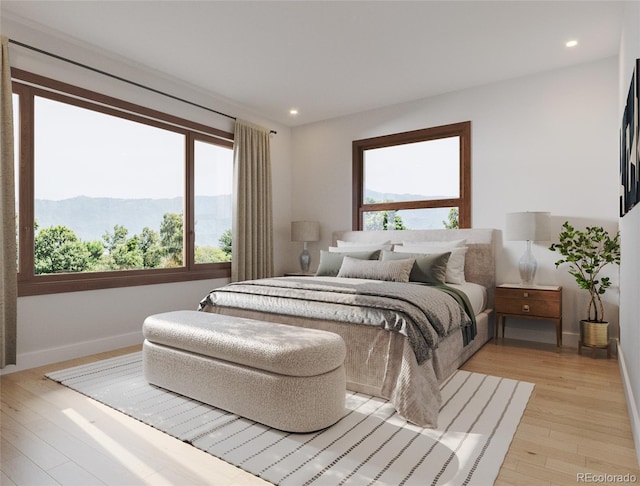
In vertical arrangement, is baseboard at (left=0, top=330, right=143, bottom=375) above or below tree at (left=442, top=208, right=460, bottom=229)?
below

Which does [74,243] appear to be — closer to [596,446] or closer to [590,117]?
[596,446]

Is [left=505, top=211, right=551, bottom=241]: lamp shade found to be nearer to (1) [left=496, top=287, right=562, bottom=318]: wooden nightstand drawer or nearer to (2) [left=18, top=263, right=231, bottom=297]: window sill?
(1) [left=496, top=287, right=562, bottom=318]: wooden nightstand drawer

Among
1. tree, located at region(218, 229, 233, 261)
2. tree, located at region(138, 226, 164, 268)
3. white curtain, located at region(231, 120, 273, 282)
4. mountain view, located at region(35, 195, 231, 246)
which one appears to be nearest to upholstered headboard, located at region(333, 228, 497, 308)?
white curtain, located at region(231, 120, 273, 282)

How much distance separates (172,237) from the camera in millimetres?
4293

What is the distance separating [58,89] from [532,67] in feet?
14.0

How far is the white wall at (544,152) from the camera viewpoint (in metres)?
3.64

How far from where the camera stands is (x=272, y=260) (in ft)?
17.2

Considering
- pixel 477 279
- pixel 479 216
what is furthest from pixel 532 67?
pixel 477 279

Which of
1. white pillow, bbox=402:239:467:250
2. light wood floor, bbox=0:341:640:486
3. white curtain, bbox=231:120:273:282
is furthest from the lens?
white curtain, bbox=231:120:273:282

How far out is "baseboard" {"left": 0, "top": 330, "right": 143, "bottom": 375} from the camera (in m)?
3.04

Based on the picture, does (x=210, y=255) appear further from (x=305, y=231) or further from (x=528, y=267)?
(x=528, y=267)

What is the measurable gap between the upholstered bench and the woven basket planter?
2.46 metres

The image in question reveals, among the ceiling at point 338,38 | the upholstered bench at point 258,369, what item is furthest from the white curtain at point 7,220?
the upholstered bench at point 258,369

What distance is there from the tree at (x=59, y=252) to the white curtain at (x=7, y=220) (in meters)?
0.29
